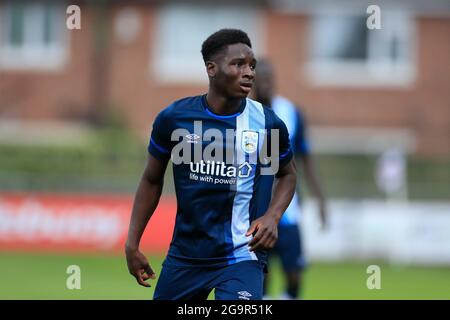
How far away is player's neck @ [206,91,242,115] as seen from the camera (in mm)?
6648

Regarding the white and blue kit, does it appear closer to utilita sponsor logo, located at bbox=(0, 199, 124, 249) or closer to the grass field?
the grass field

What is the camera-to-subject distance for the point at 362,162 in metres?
26.4

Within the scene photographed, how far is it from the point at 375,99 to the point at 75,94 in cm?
926

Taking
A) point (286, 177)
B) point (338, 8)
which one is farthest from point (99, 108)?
point (286, 177)

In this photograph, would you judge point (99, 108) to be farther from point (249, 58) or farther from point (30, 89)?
point (249, 58)

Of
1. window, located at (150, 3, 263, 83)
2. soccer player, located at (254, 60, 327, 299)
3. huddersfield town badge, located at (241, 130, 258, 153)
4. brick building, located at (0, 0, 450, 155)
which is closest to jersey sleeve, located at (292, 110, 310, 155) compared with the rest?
soccer player, located at (254, 60, 327, 299)

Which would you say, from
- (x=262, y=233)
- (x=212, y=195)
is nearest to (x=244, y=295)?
(x=262, y=233)

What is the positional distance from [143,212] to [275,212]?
93 cm

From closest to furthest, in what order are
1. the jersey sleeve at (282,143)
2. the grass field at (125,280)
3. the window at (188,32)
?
the jersey sleeve at (282,143) → the grass field at (125,280) → the window at (188,32)

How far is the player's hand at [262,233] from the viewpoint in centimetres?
641

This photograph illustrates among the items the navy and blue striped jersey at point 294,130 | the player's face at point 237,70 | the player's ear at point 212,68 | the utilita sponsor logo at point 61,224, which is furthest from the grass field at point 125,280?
the player's face at point 237,70

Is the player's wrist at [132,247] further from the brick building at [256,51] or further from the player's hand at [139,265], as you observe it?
the brick building at [256,51]

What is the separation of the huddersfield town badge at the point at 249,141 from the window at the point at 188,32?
78.1ft

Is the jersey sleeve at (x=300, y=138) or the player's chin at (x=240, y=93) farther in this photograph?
the jersey sleeve at (x=300, y=138)
